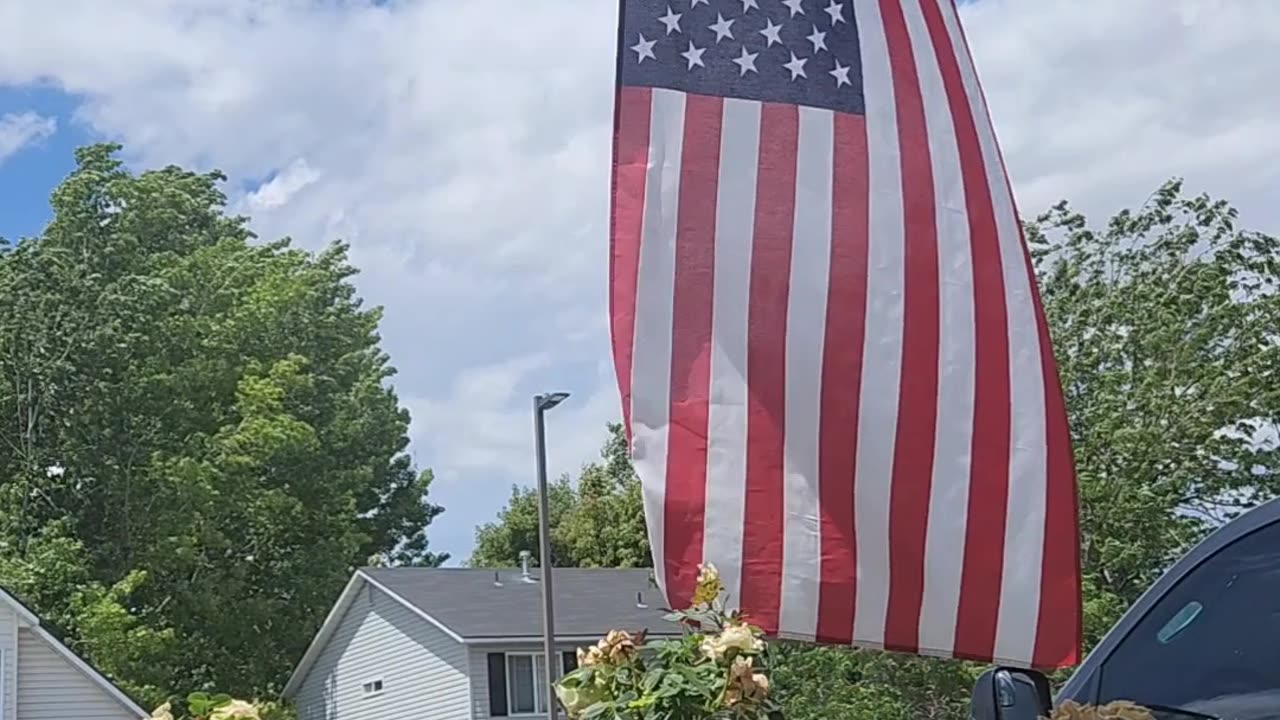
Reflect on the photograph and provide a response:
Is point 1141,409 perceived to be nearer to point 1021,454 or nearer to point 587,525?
point 1021,454

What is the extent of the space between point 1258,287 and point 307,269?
2650 cm

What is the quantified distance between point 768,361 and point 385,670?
92.4 ft

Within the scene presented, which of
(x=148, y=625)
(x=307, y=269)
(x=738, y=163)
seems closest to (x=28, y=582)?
(x=148, y=625)

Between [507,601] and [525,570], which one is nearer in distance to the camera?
[507,601]

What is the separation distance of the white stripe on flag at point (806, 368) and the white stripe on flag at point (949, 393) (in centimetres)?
32

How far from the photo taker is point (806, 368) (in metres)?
4.40

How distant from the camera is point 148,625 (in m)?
34.1

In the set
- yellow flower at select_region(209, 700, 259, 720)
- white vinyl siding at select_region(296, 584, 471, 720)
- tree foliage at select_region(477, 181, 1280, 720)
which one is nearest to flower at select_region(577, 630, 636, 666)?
yellow flower at select_region(209, 700, 259, 720)

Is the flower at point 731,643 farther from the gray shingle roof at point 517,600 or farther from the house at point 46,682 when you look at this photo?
the gray shingle roof at point 517,600

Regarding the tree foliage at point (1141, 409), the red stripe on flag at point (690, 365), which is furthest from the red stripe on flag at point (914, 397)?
the tree foliage at point (1141, 409)

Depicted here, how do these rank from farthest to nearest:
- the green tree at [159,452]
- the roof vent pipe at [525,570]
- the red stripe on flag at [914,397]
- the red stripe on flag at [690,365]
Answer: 1. the green tree at [159,452]
2. the roof vent pipe at [525,570]
3. the red stripe on flag at [914,397]
4. the red stripe on flag at [690,365]

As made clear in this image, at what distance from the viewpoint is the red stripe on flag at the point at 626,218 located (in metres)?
4.13

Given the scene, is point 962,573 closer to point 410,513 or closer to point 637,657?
point 637,657

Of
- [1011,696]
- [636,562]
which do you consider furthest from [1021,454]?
[636,562]
